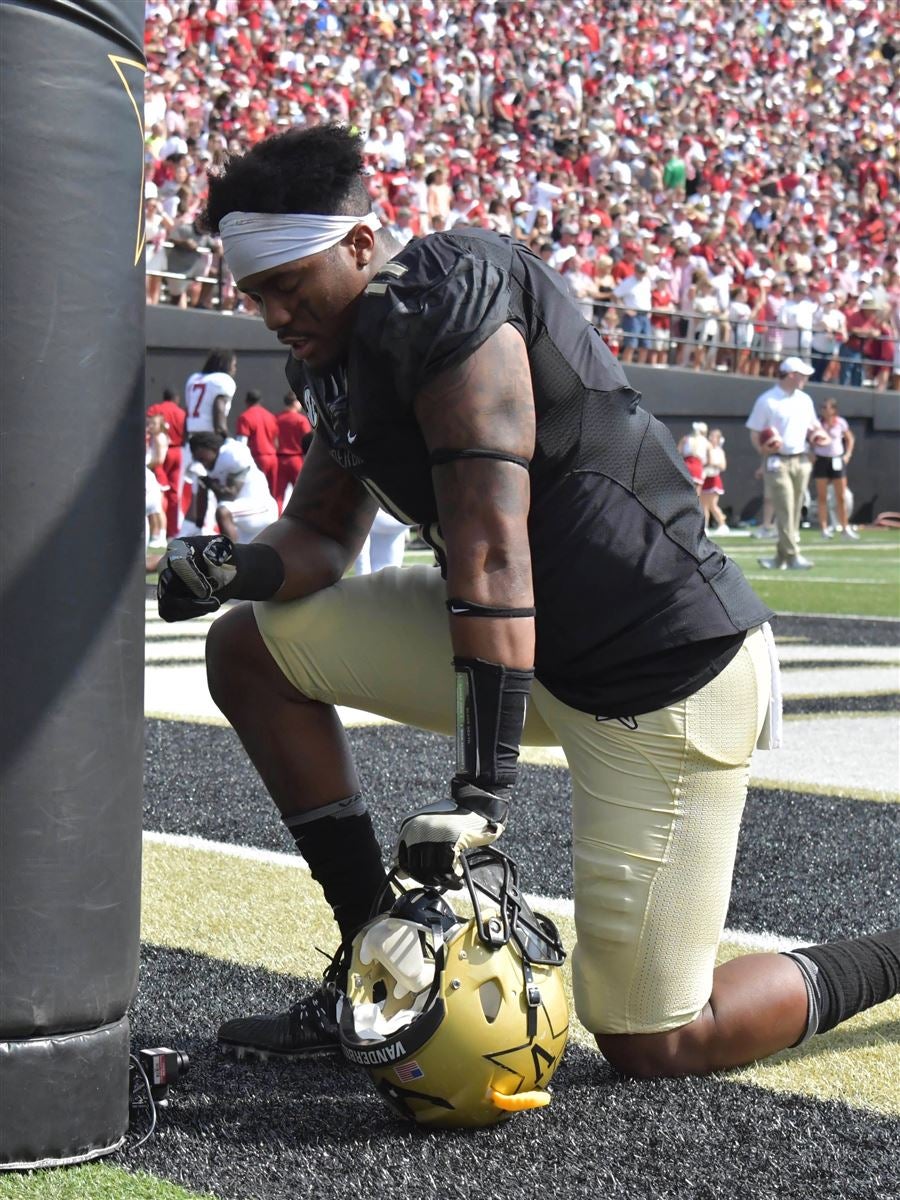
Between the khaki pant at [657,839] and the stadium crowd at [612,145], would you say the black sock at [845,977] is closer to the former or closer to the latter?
the khaki pant at [657,839]

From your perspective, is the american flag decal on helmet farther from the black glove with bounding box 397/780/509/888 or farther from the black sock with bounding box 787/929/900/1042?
the black sock with bounding box 787/929/900/1042

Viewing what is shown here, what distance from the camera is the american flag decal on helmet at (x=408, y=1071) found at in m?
2.44

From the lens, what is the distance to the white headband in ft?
8.54

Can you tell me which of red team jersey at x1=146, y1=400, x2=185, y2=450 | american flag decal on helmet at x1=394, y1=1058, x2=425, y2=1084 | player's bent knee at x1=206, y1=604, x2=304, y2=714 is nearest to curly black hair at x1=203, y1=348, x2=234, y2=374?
red team jersey at x1=146, y1=400, x2=185, y2=450

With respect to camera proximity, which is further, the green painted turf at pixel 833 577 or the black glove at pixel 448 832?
the green painted turf at pixel 833 577

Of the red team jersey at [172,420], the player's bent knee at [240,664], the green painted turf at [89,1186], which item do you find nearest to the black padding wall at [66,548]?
the green painted turf at [89,1186]

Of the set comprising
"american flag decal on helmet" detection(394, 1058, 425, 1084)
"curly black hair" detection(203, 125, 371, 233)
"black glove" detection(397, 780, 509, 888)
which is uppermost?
"curly black hair" detection(203, 125, 371, 233)

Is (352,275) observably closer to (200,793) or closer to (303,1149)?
(303,1149)

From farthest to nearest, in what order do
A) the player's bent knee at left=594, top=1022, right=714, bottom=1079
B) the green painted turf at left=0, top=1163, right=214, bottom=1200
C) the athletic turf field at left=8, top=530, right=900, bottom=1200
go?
the player's bent knee at left=594, top=1022, right=714, bottom=1079 < the athletic turf field at left=8, top=530, right=900, bottom=1200 < the green painted turf at left=0, top=1163, right=214, bottom=1200

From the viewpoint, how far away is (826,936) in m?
3.61

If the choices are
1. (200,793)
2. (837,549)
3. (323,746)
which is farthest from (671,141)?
(323,746)

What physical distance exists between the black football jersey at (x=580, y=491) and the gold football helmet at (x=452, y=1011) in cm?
37

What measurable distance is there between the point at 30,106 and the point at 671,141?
24.9 m

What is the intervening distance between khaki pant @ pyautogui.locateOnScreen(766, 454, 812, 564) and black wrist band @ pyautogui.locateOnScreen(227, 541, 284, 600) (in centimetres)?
1245
